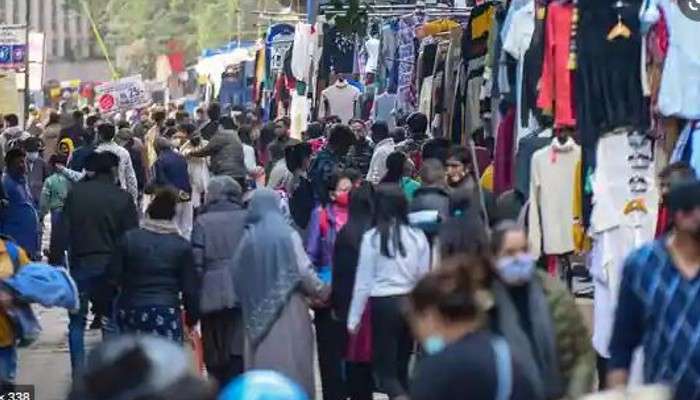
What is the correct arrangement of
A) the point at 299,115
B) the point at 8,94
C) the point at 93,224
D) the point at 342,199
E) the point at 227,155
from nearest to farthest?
the point at 342,199 → the point at 93,224 → the point at 227,155 → the point at 299,115 → the point at 8,94

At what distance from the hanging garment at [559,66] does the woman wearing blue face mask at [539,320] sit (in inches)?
164

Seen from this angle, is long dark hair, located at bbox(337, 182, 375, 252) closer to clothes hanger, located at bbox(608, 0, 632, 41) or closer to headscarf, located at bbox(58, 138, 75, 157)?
clothes hanger, located at bbox(608, 0, 632, 41)

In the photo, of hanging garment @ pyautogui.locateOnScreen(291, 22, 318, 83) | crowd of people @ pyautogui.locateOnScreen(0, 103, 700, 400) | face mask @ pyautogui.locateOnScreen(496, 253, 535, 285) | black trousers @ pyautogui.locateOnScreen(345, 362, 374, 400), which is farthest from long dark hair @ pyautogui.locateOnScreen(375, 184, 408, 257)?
hanging garment @ pyautogui.locateOnScreen(291, 22, 318, 83)

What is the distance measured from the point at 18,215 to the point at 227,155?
2.21m

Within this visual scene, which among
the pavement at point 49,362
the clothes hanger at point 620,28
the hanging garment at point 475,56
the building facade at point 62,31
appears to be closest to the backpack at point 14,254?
the pavement at point 49,362

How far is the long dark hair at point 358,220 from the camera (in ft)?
40.8

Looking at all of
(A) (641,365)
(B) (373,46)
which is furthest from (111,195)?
(B) (373,46)

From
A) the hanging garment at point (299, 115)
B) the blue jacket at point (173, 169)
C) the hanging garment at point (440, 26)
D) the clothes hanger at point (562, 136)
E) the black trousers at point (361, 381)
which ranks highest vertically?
the clothes hanger at point (562, 136)

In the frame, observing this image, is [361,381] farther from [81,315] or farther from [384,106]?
[384,106]

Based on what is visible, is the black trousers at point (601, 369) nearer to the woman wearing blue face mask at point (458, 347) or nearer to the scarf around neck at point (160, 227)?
the scarf around neck at point (160, 227)

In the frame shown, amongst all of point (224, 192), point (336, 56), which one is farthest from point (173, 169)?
point (336, 56)

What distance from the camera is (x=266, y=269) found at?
1204 cm

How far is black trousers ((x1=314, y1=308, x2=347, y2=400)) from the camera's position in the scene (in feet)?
43.1

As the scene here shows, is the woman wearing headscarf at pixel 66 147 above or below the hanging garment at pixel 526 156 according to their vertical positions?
below
